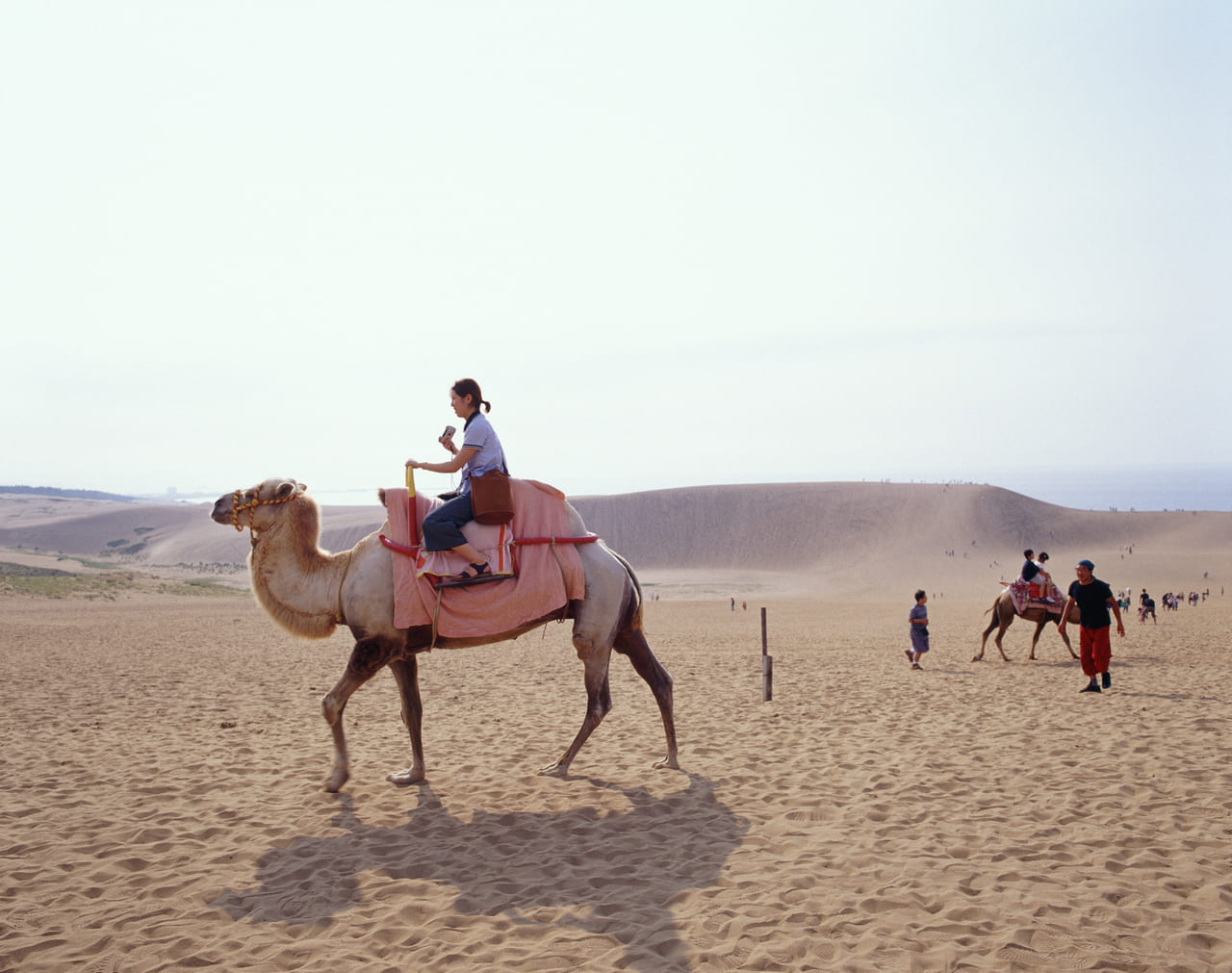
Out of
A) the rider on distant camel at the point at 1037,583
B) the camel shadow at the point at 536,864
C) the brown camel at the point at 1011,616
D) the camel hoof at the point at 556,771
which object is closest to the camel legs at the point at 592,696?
the camel hoof at the point at 556,771

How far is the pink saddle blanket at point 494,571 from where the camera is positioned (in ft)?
22.6

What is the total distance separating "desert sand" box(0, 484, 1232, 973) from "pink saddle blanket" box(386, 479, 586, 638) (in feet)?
4.90

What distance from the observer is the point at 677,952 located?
427cm

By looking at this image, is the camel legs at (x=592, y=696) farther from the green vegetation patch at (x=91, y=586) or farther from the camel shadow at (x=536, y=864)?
the green vegetation patch at (x=91, y=586)

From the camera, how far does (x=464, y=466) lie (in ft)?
23.2

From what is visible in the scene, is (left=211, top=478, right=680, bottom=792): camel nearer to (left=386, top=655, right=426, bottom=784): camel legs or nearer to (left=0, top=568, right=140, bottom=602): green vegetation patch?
(left=386, top=655, right=426, bottom=784): camel legs

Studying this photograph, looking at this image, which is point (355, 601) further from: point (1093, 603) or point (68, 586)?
point (68, 586)

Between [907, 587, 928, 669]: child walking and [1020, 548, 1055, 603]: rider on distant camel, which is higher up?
[1020, 548, 1055, 603]: rider on distant camel

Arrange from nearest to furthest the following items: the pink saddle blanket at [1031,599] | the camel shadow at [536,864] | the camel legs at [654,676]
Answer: the camel shadow at [536,864]
the camel legs at [654,676]
the pink saddle blanket at [1031,599]

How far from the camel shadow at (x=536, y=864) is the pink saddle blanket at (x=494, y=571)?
1.51 m

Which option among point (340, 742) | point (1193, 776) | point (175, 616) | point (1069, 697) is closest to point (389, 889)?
point (340, 742)

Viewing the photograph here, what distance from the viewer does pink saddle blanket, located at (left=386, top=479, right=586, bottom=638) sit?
6.89 meters

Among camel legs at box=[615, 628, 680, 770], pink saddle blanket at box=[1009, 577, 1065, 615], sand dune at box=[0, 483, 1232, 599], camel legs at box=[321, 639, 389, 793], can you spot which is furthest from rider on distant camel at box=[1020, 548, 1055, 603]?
sand dune at box=[0, 483, 1232, 599]

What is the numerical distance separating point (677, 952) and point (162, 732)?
768 cm
